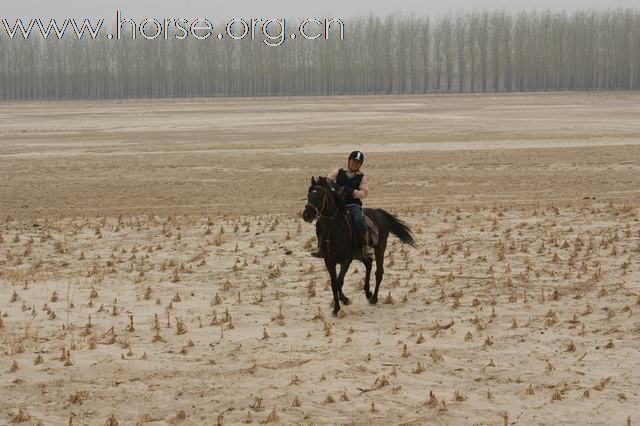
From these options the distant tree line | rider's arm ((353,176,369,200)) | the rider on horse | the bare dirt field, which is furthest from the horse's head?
the distant tree line

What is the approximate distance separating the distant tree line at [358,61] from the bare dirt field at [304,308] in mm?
84989

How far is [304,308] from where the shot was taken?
1159 cm

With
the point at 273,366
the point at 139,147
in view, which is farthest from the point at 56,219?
the point at 139,147

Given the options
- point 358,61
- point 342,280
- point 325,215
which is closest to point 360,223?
point 325,215

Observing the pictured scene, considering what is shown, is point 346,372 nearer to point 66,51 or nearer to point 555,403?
point 555,403

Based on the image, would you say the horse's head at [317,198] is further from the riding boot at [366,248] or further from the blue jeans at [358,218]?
the riding boot at [366,248]

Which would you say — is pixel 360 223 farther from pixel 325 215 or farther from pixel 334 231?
pixel 325 215

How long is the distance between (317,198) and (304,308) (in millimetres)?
1511

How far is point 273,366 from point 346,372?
703mm

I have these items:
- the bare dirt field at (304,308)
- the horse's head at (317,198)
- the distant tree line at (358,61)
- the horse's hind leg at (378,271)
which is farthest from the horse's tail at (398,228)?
the distant tree line at (358,61)

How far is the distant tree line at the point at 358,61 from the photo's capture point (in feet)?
353

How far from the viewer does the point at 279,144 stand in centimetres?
3616

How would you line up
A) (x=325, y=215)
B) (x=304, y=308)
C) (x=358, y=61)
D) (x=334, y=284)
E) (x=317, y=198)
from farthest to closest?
(x=358, y=61), (x=304, y=308), (x=334, y=284), (x=325, y=215), (x=317, y=198)

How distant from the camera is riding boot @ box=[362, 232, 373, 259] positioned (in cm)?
1142
